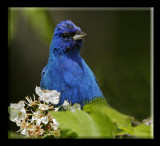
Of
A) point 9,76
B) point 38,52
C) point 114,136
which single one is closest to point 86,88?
point 38,52

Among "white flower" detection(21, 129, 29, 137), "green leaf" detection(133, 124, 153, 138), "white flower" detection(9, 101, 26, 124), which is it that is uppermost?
"white flower" detection(9, 101, 26, 124)

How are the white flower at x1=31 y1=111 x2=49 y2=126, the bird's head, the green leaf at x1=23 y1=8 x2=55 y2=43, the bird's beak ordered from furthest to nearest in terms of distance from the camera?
the bird's head < the bird's beak < the green leaf at x1=23 y1=8 x2=55 y2=43 < the white flower at x1=31 y1=111 x2=49 y2=126

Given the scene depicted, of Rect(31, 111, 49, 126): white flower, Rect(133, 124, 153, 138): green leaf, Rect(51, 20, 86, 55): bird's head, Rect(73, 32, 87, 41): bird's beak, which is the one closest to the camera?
Rect(133, 124, 153, 138): green leaf

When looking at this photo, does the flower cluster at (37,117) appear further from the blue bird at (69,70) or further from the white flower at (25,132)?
the blue bird at (69,70)

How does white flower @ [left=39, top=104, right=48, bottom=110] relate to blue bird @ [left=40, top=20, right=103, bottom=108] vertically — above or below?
below

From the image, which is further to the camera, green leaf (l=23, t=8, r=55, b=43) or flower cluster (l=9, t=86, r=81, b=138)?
green leaf (l=23, t=8, r=55, b=43)

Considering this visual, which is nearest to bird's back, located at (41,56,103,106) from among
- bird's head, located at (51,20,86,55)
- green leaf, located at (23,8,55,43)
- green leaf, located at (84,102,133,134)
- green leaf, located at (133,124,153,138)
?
bird's head, located at (51,20,86,55)

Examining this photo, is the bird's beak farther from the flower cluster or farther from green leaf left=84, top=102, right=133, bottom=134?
green leaf left=84, top=102, right=133, bottom=134

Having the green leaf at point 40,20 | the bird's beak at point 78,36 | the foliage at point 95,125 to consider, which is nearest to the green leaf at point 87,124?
the foliage at point 95,125

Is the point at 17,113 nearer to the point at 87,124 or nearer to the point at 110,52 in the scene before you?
the point at 87,124
